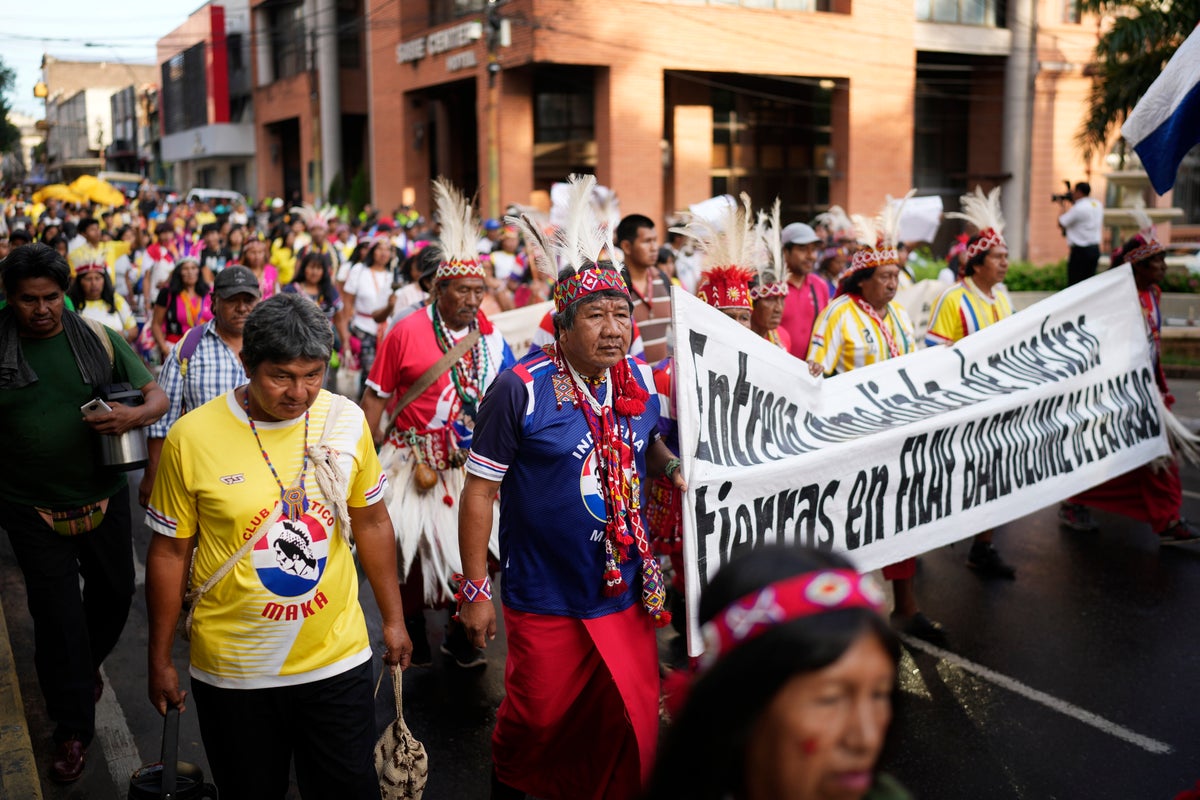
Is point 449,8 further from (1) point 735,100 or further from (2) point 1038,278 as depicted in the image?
(2) point 1038,278

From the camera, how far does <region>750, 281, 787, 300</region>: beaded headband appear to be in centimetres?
629

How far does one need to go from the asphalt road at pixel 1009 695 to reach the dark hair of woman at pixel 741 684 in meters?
3.04

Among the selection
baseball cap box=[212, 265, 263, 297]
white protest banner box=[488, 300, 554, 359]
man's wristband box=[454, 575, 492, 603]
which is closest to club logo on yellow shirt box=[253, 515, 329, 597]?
man's wristband box=[454, 575, 492, 603]

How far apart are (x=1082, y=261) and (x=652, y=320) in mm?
11532

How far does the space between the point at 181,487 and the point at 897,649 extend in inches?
86.1

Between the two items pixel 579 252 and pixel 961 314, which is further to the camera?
pixel 961 314

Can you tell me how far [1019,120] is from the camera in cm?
3350

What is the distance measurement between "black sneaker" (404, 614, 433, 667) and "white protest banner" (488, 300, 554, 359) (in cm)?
303

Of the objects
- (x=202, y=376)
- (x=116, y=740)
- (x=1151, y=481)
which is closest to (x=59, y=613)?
(x=116, y=740)

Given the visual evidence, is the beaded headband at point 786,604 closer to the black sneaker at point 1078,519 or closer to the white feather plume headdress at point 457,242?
the white feather plume headdress at point 457,242

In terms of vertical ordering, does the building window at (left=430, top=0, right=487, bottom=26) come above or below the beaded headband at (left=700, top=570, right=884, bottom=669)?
above

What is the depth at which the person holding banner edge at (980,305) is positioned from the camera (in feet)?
22.8

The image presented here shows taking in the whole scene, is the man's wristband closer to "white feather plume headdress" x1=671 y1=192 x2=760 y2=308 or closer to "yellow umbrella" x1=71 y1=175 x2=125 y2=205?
"white feather plume headdress" x1=671 y1=192 x2=760 y2=308

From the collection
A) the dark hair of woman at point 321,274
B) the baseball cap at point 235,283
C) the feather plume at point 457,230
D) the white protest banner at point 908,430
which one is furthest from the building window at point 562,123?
the baseball cap at point 235,283
